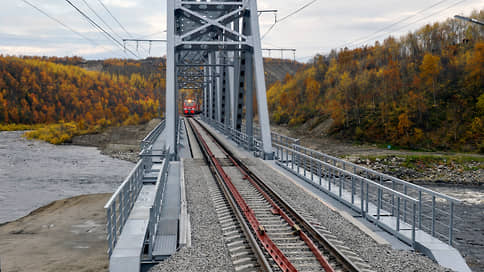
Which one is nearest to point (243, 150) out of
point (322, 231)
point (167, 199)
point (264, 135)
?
point (264, 135)

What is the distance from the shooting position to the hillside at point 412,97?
156ft

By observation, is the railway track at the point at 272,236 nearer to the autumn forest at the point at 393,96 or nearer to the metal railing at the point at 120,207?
the metal railing at the point at 120,207

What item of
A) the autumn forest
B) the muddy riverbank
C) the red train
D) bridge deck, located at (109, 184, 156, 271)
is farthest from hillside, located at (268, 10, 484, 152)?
bridge deck, located at (109, 184, 156, 271)

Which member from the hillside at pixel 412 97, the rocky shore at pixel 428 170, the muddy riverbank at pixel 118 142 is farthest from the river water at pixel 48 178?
the hillside at pixel 412 97

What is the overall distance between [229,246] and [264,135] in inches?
440

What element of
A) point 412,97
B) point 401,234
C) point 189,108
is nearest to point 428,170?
point 412,97

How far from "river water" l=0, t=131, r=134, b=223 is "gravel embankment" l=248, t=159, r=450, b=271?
17.1 m

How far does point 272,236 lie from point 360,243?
5.36 feet

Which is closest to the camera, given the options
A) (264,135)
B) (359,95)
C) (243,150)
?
(264,135)

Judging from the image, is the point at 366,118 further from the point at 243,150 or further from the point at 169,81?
the point at 169,81

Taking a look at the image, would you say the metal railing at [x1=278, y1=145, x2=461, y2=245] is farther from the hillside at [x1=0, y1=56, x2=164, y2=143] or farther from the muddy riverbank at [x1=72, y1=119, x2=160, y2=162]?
the hillside at [x1=0, y1=56, x2=164, y2=143]

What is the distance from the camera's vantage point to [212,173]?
15344 millimetres

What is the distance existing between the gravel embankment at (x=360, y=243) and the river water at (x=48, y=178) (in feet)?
56.2

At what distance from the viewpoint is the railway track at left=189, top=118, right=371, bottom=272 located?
638cm
